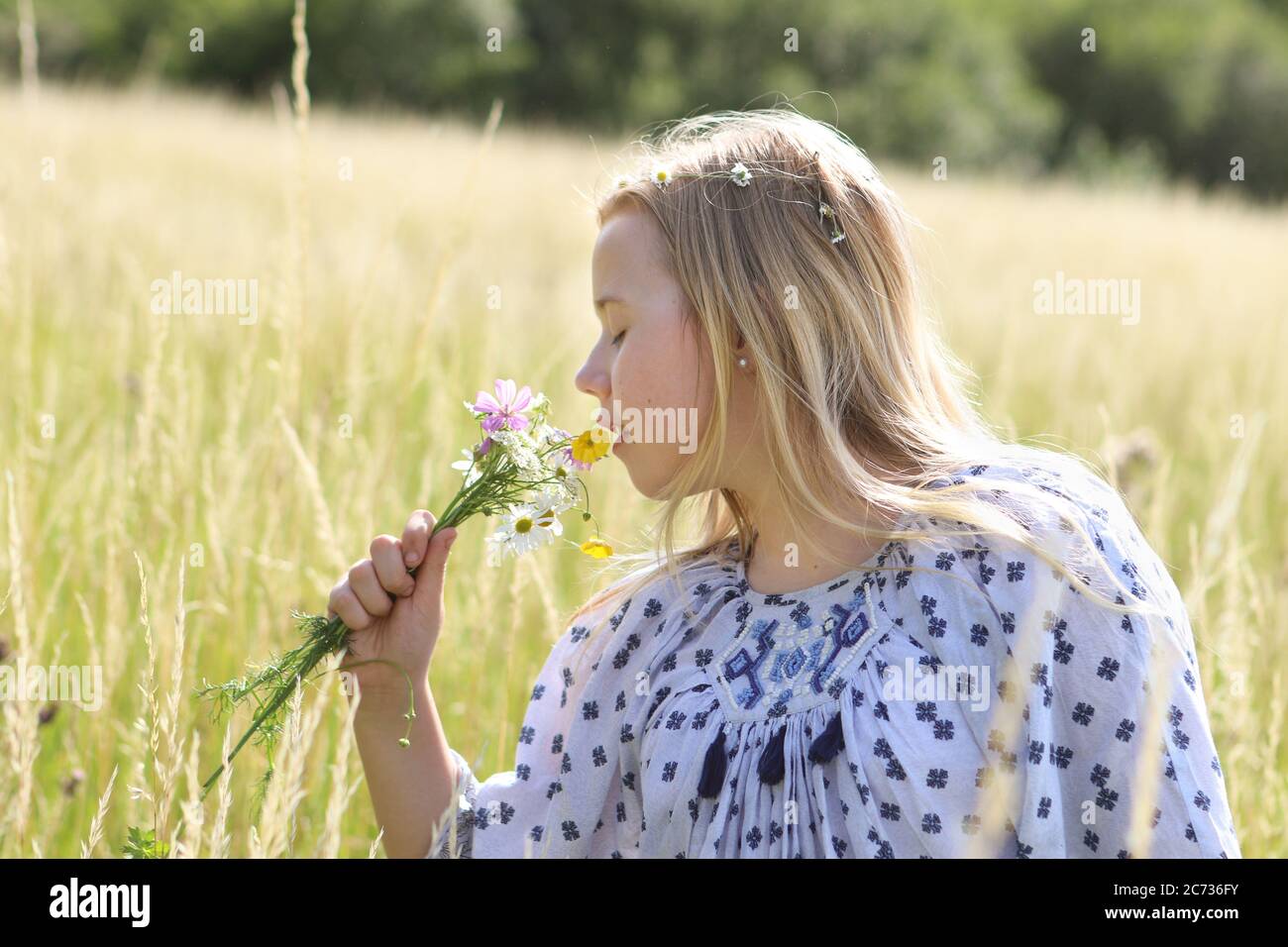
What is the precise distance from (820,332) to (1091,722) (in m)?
0.52

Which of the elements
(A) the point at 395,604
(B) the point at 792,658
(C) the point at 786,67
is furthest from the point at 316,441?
(C) the point at 786,67

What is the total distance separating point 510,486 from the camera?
4.24ft

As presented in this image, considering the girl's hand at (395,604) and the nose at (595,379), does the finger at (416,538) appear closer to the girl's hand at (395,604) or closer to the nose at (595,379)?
the girl's hand at (395,604)

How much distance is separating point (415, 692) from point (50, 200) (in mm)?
2564

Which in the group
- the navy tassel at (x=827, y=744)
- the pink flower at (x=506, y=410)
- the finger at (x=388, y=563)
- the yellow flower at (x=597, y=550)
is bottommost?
the navy tassel at (x=827, y=744)

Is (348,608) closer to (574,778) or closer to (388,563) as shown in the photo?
(388,563)

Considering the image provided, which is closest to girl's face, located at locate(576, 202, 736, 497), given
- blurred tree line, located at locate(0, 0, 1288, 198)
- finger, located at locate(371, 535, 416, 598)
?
finger, located at locate(371, 535, 416, 598)

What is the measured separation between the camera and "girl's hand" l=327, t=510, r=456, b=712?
4.41 ft

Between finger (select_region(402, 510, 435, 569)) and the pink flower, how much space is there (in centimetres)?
15

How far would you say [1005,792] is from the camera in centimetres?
124

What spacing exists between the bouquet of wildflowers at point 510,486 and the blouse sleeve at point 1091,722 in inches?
16.5

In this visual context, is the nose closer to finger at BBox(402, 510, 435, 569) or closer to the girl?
the girl

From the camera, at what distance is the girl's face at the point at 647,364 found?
1.43m

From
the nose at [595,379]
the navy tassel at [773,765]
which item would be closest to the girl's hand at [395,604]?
the nose at [595,379]
